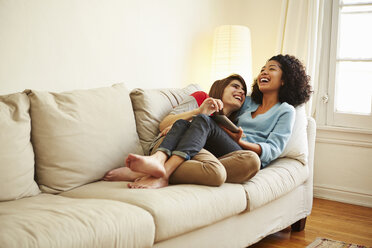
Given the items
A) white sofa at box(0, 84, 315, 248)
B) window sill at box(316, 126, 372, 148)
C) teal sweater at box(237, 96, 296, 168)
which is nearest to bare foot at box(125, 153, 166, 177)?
white sofa at box(0, 84, 315, 248)

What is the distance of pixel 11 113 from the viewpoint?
184cm

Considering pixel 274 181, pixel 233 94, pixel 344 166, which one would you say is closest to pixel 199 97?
pixel 233 94

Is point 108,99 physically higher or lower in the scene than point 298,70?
lower

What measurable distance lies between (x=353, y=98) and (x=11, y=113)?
2739 millimetres

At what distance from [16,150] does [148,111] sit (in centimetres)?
92

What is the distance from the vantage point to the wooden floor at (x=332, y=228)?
2.53m

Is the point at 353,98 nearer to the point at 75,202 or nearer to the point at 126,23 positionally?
the point at 126,23

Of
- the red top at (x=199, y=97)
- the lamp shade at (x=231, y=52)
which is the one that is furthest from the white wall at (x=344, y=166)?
the red top at (x=199, y=97)

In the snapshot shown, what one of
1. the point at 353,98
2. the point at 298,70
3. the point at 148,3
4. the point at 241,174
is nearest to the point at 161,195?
the point at 241,174

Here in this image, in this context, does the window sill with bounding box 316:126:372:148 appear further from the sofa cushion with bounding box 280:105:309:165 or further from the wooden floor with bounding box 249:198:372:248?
the sofa cushion with bounding box 280:105:309:165

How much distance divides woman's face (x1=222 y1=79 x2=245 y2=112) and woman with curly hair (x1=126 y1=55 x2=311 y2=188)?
105 mm

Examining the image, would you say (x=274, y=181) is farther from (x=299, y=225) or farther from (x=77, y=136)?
(x=77, y=136)

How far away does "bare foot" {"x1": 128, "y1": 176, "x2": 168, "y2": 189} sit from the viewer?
1.90 meters

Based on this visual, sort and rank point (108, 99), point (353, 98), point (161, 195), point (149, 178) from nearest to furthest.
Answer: point (161, 195) < point (149, 178) < point (108, 99) < point (353, 98)
